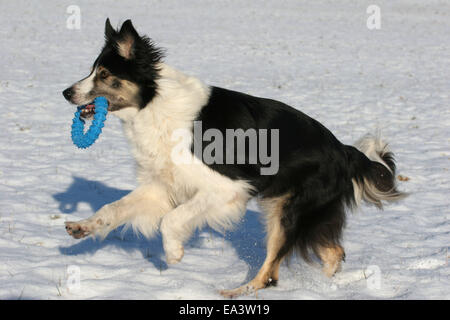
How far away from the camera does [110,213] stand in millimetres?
4309

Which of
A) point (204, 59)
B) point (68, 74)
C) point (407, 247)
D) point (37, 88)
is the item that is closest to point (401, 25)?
point (204, 59)

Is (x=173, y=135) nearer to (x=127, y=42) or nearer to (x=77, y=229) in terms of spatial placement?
(x=127, y=42)

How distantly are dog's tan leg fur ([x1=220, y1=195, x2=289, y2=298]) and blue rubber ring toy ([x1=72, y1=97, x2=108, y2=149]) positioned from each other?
1469 millimetres

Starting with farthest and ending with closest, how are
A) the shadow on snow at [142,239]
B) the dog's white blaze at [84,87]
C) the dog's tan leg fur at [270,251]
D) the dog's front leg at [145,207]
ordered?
the shadow on snow at [142,239] < the dog's front leg at [145,207] < the dog's white blaze at [84,87] < the dog's tan leg fur at [270,251]

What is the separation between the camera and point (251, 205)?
644 centimetres

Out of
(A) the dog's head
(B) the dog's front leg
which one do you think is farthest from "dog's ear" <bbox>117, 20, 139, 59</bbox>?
(B) the dog's front leg

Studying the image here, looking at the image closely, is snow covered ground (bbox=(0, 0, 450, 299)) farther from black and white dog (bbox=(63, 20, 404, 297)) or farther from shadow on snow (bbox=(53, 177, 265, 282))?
black and white dog (bbox=(63, 20, 404, 297))

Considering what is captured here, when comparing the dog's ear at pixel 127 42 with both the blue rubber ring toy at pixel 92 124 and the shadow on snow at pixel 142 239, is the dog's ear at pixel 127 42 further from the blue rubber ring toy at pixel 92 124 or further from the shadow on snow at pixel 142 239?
the shadow on snow at pixel 142 239

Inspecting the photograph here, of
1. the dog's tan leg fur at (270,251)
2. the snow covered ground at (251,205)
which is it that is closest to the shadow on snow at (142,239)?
the snow covered ground at (251,205)

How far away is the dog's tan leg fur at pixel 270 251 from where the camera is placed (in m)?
4.07

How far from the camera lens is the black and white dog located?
13.6 feet

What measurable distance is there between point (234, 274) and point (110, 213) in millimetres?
1170

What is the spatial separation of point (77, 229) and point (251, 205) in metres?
2.75
